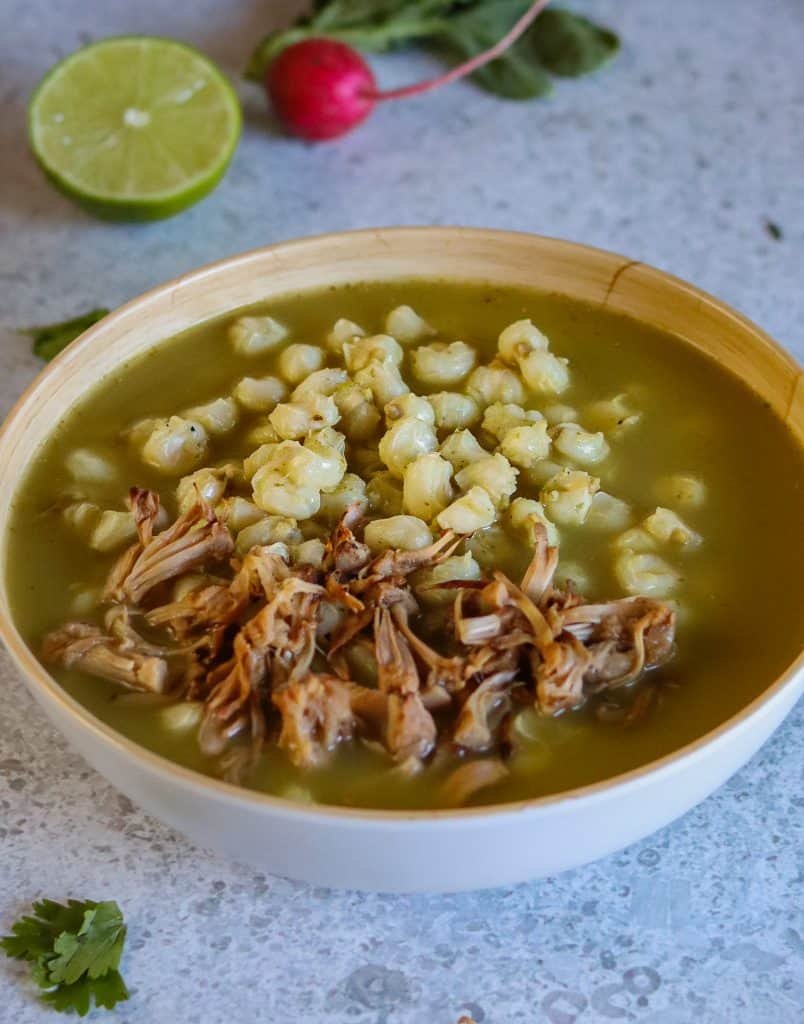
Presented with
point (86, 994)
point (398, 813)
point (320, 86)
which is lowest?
point (86, 994)

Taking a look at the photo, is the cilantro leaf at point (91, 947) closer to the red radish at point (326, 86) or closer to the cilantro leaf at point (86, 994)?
the cilantro leaf at point (86, 994)

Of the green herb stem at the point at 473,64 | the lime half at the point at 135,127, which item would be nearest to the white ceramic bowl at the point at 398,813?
the lime half at the point at 135,127

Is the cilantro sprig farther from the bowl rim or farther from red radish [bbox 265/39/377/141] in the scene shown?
red radish [bbox 265/39/377/141]

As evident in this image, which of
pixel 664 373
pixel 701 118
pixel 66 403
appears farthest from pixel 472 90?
pixel 66 403

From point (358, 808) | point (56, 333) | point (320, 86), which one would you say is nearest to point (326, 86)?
point (320, 86)

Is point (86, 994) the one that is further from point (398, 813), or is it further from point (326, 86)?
point (326, 86)

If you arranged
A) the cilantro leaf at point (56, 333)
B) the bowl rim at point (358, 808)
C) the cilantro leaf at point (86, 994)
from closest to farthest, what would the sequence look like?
1. the bowl rim at point (358, 808)
2. the cilantro leaf at point (86, 994)
3. the cilantro leaf at point (56, 333)
